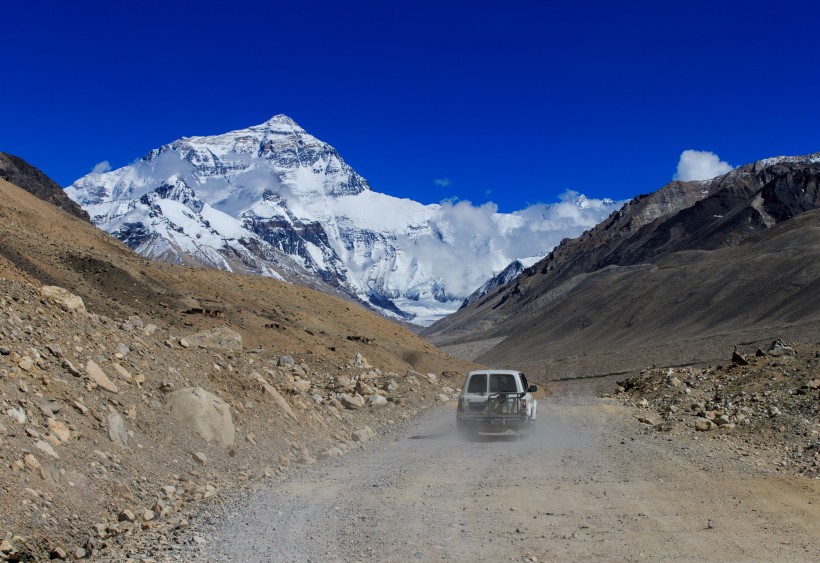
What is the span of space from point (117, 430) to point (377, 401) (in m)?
13.2

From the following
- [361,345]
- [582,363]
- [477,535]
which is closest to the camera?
[477,535]

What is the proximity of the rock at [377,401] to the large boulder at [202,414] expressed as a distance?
10.1 metres

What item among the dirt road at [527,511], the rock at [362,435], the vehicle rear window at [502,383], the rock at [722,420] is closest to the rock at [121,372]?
the dirt road at [527,511]

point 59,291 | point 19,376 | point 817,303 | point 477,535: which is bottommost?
point 477,535

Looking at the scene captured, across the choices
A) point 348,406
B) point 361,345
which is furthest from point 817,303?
point 348,406

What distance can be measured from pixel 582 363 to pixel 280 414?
207 ft

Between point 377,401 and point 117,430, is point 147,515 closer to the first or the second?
point 117,430

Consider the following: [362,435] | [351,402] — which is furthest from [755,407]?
[351,402]

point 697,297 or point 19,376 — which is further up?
point 697,297

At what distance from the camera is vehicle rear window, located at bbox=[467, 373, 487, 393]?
20031mm

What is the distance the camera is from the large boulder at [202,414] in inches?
539

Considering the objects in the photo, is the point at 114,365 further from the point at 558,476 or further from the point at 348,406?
the point at 348,406

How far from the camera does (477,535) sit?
30.3 ft

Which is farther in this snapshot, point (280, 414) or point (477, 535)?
point (280, 414)
